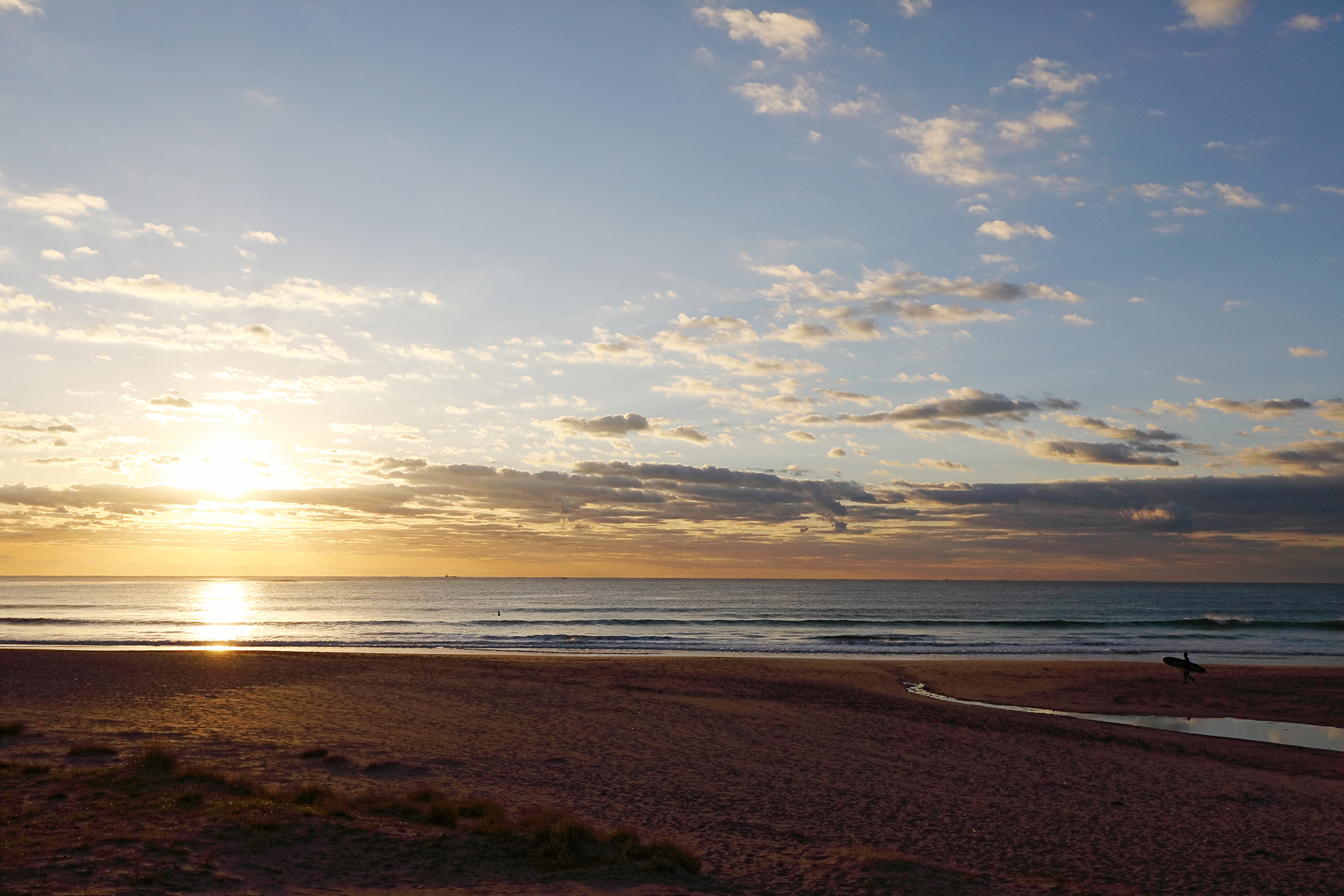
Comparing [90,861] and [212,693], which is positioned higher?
[90,861]

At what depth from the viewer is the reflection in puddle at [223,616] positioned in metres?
59.2

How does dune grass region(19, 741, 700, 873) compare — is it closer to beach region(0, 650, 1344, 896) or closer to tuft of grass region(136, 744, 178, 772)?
tuft of grass region(136, 744, 178, 772)

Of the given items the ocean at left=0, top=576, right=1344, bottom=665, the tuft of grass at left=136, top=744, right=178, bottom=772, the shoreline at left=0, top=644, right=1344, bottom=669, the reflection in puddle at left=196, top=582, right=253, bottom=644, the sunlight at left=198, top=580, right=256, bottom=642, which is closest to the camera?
the tuft of grass at left=136, top=744, right=178, bottom=772

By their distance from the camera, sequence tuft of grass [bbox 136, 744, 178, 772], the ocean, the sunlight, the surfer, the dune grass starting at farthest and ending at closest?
the sunlight
the ocean
the surfer
tuft of grass [bbox 136, 744, 178, 772]
the dune grass

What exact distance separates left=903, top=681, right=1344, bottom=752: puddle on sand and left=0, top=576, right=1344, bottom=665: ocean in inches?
811

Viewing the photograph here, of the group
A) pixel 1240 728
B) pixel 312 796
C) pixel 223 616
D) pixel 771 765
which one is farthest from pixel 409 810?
pixel 223 616

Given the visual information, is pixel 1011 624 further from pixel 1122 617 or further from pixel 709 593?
pixel 709 593

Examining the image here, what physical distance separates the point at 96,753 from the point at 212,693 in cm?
933

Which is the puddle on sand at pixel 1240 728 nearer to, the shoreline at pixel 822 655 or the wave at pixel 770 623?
the shoreline at pixel 822 655

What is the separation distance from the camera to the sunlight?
198ft

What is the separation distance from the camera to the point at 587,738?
728 inches

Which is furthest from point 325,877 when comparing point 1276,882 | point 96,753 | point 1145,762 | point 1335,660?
point 1335,660

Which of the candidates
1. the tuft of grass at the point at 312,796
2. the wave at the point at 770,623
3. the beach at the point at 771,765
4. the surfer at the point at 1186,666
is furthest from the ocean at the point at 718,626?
the tuft of grass at the point at 312,796

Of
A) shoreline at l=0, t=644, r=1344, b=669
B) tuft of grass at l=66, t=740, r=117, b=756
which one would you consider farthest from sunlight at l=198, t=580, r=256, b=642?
tuft of grass at l=66, t=740, r=117, b=756
